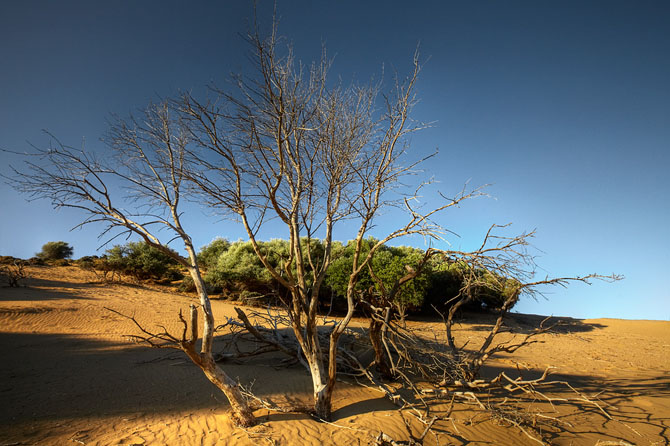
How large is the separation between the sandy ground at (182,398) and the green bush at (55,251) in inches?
1028

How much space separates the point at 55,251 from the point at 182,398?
36249mm

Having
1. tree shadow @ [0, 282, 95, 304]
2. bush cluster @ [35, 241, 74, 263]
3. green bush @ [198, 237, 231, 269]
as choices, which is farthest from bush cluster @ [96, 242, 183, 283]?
bush cluster @ [35, 241, 74, 263]

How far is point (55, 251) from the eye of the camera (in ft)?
104

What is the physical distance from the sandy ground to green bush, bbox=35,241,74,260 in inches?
1028


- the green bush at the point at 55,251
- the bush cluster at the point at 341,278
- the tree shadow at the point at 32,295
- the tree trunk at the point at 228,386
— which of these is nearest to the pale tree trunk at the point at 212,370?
the tree trunk at the point at 228,386

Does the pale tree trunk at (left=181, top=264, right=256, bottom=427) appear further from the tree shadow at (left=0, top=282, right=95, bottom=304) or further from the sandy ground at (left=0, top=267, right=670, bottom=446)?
the tree shadow at (left=0, top=282, right=95, bottom=304)

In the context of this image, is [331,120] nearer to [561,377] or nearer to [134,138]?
[134,138]

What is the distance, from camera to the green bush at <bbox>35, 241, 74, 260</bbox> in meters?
31.4

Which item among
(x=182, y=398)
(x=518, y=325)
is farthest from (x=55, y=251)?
(x=518, y=325)

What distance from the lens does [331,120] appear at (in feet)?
18.6

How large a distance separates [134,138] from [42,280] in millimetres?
15521

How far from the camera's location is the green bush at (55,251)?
103 feet

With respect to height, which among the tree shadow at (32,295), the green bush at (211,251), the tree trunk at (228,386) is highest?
the green bush at (211,251)

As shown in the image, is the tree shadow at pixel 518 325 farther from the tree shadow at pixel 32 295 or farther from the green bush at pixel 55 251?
the green bush at pixel 55 251
